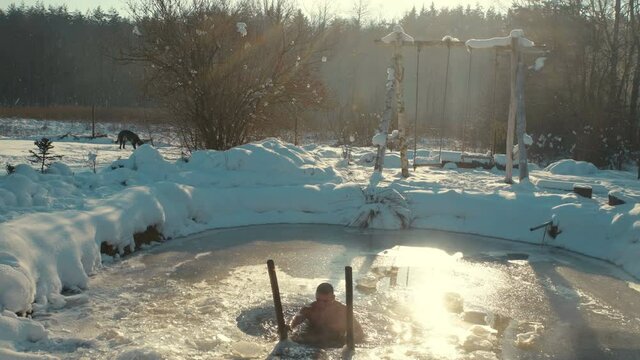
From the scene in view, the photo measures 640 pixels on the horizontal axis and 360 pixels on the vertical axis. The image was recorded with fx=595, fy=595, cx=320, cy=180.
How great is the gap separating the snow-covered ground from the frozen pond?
1.20ft

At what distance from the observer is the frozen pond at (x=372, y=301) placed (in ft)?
17.0

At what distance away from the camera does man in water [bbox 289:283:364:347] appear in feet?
17.6

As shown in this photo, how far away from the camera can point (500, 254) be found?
A: 892 cm

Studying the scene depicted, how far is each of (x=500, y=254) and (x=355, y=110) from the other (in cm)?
1797

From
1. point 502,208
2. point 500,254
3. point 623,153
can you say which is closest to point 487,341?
point 500,254

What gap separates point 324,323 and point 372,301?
1.21 metres

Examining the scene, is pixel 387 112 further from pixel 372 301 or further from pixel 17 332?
pixel 17 332

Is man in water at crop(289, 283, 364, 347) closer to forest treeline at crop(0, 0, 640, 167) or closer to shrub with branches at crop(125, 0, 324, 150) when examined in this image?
forest treeline at crop(0, 0, 640, 167)

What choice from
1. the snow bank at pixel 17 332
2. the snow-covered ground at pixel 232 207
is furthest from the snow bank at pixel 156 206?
the snow bank at pixel 17 332

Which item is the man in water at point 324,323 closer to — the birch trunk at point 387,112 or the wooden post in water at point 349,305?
the wooden post in water at point 349,305

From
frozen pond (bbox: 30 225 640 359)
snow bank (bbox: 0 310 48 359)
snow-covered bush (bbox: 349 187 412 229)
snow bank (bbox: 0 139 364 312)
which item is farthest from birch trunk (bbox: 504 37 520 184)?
snow bank (bbox: 0 310 48 359)

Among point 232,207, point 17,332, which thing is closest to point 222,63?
point 232,207

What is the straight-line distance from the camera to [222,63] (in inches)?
616

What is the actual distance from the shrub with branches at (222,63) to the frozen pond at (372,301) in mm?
6906
